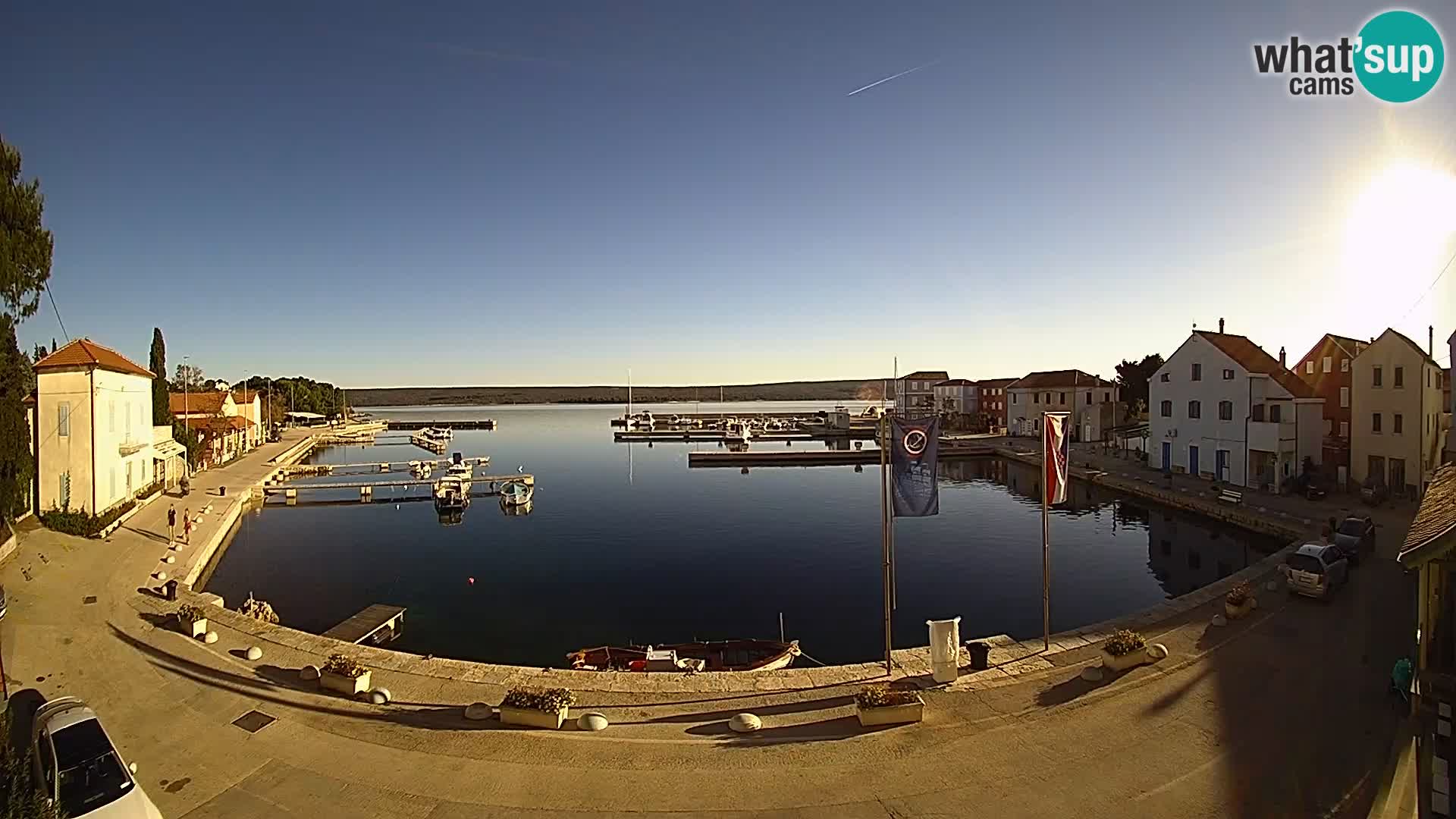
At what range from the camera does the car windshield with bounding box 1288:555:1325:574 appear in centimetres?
1590

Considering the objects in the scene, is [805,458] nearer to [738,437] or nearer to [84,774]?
[738,437]

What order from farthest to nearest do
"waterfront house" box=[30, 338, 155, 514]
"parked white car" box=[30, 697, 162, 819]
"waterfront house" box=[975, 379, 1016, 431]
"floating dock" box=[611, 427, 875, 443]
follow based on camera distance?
"floating dock" box=[611, 427, 875, 443], "waterfront house" box=[975, 379, 1016, 431], "waterfront house" box=[30, 338, 155, 514], "parked white car" box=[30, 697, 162, 819]

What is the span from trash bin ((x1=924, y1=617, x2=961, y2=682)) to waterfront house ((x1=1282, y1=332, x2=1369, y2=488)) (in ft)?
105

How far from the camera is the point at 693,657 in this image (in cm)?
1748

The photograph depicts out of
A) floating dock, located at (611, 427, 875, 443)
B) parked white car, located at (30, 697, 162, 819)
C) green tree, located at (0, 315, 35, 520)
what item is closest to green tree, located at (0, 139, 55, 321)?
green tree, located at (0, 315, 35, 520)

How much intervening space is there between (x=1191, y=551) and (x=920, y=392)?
7442 cm

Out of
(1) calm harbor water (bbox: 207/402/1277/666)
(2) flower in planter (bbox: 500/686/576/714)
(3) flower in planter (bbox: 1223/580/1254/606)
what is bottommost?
(1) calm harbor water (bbox: 207/402/1277/666)

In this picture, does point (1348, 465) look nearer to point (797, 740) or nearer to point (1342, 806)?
point (1342, 806)

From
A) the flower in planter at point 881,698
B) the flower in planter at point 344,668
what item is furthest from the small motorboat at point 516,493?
the flower in planter at point 881,698

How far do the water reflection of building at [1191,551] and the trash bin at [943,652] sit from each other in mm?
15819

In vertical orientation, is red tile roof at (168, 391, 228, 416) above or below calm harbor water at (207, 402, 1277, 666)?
above

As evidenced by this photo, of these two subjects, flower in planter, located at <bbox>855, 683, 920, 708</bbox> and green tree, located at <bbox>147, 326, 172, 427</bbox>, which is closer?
flower in planter, located at <bbox>855, 683, 920, 708</bbox>

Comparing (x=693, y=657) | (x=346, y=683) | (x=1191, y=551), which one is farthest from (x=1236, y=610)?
(x=346, y=683)

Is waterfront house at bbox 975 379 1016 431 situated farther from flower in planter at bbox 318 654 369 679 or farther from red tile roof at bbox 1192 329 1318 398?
flower in planter at bbox 318 654 369 679
